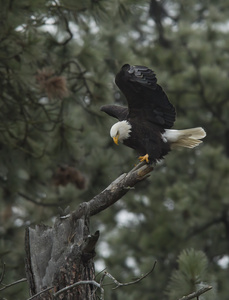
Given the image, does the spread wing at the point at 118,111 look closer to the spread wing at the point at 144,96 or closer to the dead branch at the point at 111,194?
the spread wing at the point at 144,96

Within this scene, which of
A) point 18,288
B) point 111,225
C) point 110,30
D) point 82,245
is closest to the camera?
point 82,245

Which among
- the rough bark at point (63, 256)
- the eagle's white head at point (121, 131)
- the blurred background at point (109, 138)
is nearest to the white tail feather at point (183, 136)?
the eagle's white head at point (121, 131)

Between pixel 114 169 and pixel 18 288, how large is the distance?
186 centimetres

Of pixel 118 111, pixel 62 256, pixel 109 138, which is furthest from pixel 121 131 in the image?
pixel 109 138

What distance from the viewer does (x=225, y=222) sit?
29.5 ft

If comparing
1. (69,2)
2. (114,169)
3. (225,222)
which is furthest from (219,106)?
(69,2)

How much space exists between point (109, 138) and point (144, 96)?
8.76ft

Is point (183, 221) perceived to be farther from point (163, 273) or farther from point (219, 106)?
point (219, 106)

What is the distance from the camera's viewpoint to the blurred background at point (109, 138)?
499cm

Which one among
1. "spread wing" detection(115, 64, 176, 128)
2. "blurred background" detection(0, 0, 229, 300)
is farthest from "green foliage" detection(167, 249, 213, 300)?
"spread wing" detection(115, 64, 176, 128)

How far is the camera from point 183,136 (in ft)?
15.5

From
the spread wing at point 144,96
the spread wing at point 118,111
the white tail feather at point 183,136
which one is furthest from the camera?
the spread wing at point 118,111

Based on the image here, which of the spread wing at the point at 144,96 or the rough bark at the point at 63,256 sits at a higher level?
the spread wing at the point at 144,96

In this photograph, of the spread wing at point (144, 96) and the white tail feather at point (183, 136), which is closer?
the spread wing at point (144, 96)
